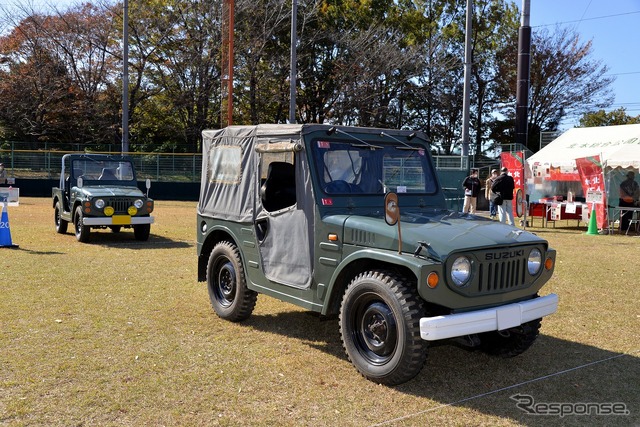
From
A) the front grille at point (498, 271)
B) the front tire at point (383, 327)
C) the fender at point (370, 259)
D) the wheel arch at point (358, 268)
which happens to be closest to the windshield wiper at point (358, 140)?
the fender at point (370, 259)

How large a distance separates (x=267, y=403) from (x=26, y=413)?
1.67 m

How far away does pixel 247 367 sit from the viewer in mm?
5203

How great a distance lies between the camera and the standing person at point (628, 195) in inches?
685

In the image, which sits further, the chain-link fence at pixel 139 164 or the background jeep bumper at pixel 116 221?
the chain-link fence at pixel 139 164

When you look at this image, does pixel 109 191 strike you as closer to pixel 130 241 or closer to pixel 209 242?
pixel 130 241

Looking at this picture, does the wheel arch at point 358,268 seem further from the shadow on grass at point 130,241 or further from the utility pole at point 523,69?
the utility pole at point 523,69

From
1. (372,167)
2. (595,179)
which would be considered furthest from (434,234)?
(595,179)

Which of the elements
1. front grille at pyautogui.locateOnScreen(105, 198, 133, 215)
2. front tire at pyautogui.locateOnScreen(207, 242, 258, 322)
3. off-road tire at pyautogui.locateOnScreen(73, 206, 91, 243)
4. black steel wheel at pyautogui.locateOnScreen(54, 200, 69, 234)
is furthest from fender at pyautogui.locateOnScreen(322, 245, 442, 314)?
black steel wheel at pyautogui.locateOnScreen(54, 200, 69, 234)

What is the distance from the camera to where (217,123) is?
3769 cm

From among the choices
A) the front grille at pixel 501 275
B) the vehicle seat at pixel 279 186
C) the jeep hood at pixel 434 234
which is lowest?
the front grille at pixel 501 275

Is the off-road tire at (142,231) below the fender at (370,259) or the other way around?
below

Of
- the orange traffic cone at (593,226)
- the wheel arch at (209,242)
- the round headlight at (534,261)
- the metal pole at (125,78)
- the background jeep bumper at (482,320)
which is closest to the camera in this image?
the background jeep bumper at (482,320)

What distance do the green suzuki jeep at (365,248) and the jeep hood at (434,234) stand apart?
1cm

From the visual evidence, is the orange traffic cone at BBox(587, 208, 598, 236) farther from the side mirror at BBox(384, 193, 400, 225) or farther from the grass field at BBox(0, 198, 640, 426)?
the side mirror at BBox(384, 193, 400, 225)
